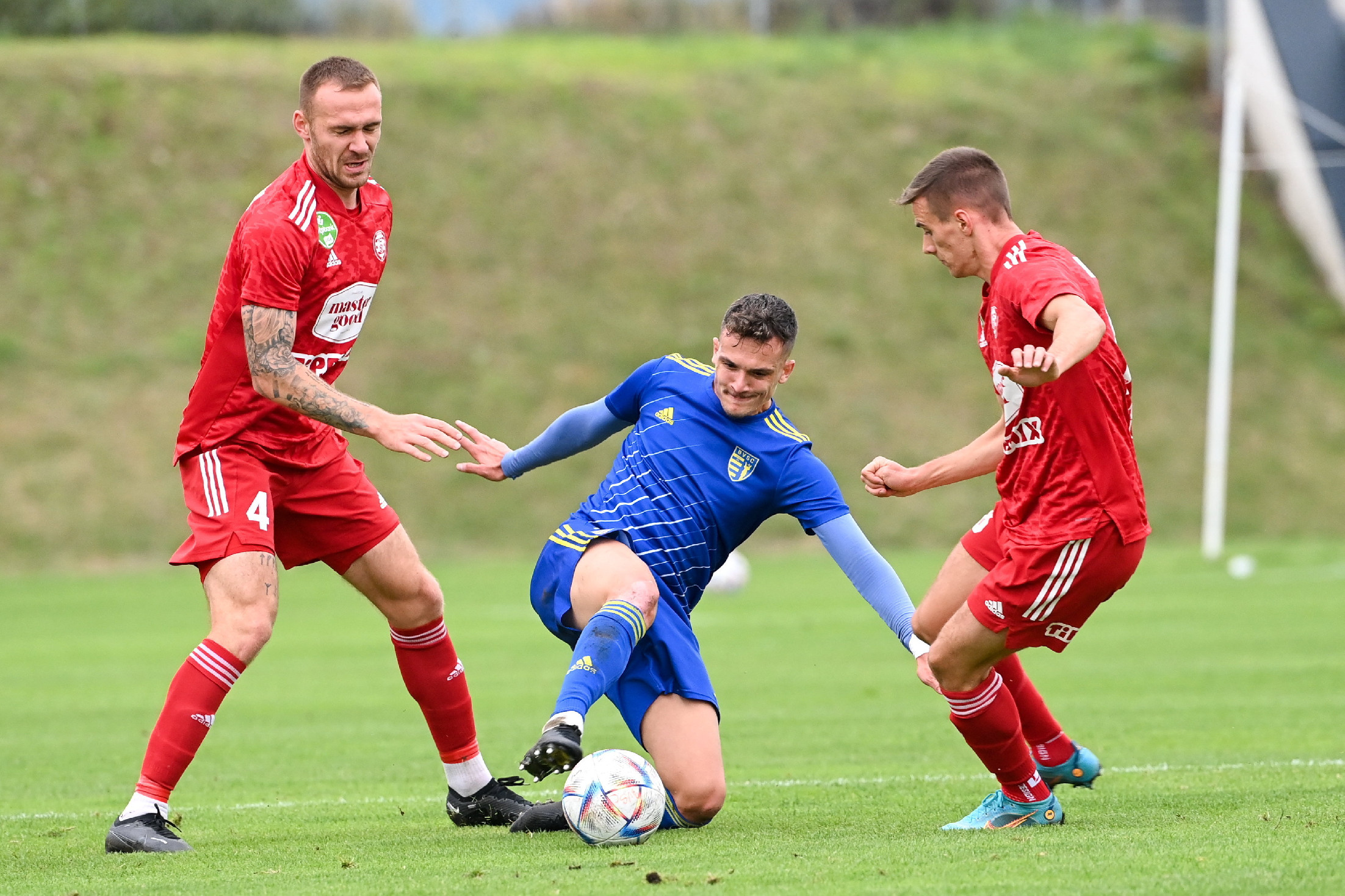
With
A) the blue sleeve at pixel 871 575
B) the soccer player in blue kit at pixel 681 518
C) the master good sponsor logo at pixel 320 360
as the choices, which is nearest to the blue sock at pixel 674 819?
the soccer player in blue kit at pixel 681 518

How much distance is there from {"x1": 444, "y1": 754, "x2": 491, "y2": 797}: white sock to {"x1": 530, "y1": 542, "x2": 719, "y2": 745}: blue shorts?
67 cm

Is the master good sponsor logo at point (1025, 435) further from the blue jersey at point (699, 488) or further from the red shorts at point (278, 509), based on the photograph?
the red shorts at point (278, 509)

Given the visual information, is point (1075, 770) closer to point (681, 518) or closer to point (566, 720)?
point (681, 518)

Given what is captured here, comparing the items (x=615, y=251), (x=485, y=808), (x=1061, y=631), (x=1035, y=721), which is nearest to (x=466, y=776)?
(x=485, y=808)

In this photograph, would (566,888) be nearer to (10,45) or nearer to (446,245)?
(446,245)

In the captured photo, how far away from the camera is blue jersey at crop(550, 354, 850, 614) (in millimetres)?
6129

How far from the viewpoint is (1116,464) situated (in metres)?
5.39

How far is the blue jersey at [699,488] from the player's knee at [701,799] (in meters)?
0.80

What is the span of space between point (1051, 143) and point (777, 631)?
2018 cm

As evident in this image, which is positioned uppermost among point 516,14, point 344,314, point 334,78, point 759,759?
point 516,14

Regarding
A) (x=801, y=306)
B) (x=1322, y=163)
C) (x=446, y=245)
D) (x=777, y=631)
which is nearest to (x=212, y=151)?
(x=446, y=245)

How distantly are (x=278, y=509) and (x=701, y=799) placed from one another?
2.00 meters

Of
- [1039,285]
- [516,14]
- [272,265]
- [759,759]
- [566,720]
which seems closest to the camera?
[566,720]

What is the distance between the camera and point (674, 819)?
601 centimetres
